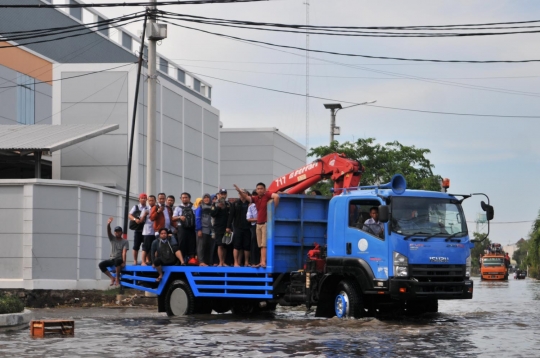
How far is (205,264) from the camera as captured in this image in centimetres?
2028

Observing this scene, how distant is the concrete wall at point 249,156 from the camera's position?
7256cm

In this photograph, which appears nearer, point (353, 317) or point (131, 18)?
point (353, 317)

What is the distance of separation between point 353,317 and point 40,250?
53.5 feet

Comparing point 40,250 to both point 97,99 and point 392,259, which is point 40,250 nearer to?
point 97,99

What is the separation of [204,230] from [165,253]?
41.4 inches

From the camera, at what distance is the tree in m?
47.0

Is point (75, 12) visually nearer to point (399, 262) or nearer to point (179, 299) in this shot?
point (179, 299)

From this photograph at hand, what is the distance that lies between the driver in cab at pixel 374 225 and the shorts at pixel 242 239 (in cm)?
290

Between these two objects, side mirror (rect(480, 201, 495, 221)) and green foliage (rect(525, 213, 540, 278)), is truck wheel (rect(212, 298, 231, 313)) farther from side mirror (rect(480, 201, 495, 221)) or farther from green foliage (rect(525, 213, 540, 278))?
green foliage (rect(525, 213, 540, 278))

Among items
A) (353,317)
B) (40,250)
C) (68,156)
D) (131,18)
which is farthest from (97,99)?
(353,317)

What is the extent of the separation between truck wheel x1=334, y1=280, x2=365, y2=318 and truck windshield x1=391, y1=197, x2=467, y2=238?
5.02ft

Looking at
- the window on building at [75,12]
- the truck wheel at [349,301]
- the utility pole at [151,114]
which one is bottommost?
the truck wheel at [349,301]

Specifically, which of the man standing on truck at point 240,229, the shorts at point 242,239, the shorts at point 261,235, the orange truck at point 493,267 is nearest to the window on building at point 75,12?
the orange truck at point 493,267

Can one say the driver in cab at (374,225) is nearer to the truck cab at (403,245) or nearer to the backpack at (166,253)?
the truck cab at (403,245)
